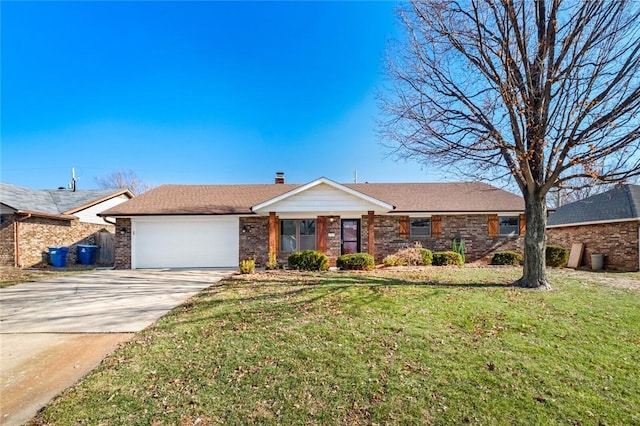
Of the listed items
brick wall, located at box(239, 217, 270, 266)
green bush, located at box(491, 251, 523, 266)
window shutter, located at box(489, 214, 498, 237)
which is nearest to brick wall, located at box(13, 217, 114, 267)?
brick wall, located at box(239, 217, 270, 266)

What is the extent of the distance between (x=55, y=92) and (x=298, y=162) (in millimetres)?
13209

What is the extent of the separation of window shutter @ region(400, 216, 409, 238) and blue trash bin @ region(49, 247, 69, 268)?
55.1 ft

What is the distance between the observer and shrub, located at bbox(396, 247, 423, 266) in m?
13.3

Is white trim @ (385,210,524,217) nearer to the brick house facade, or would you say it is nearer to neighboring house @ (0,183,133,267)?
the brick house facade

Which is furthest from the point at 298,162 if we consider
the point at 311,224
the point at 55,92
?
the point at 55,92

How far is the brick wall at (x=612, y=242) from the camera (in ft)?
44.1

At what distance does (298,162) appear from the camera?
2148cm

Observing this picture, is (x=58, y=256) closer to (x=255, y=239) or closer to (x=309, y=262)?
(x=255, y=239)

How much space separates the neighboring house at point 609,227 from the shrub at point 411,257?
7984 millimetres

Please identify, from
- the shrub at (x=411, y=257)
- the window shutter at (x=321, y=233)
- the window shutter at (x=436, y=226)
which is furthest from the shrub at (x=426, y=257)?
the window shutter at (x=321, y=233)

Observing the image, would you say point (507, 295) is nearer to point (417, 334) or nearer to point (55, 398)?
point (417, 334)

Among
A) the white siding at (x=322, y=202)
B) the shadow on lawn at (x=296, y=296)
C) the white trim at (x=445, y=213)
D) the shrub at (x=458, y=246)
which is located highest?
the white siding at (x=322, y=202)

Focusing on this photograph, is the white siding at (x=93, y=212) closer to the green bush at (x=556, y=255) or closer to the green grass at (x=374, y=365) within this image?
the green grass at (x=374, y=365)

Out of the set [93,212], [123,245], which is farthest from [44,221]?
[123,245]
